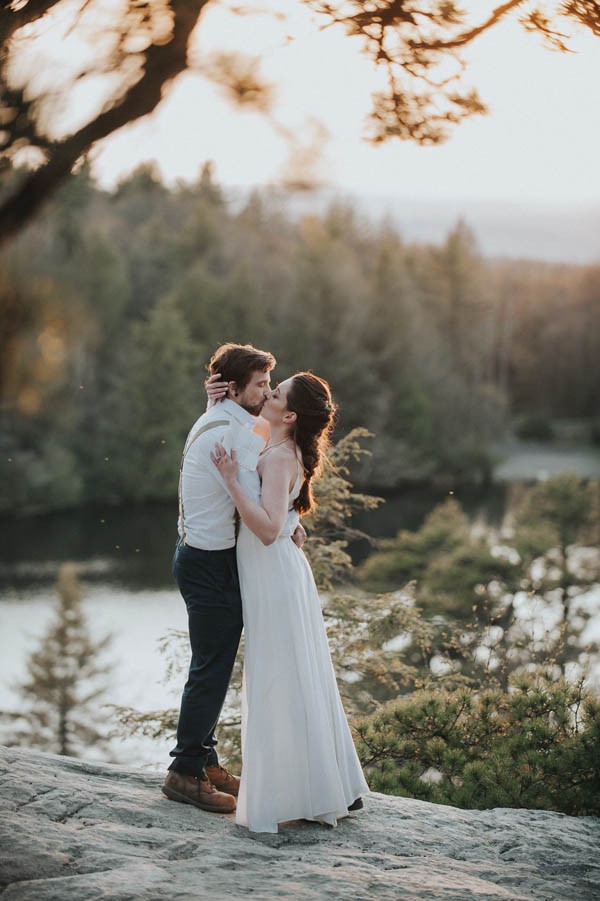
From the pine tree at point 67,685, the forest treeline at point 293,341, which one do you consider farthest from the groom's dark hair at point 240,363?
the forest treeline at point 293,341

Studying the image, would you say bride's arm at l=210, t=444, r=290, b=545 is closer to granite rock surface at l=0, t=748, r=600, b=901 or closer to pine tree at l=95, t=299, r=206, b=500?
granite rock surface at l=0, t=748, r=600, b=901

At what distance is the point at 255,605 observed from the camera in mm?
3904

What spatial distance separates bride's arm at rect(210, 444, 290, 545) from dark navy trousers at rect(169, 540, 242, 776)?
0.76ft

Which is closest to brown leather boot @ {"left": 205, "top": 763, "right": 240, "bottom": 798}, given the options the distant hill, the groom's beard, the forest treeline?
the groom's beard

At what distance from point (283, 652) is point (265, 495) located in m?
0.63

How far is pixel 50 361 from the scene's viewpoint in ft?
12.8

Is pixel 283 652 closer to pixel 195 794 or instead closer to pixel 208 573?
pixel 208 573

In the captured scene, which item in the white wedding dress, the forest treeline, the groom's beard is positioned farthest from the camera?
the forest treeline

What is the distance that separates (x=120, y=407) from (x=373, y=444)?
10530mm

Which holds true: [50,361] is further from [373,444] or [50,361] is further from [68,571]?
[373,444]

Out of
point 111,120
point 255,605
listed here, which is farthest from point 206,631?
point 111,120

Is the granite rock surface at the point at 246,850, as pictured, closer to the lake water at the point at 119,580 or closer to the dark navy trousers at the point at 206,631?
the dark navy trousers at the point at 206,631

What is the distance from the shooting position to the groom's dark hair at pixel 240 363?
154 inches

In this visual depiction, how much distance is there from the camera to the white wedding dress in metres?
3.84
